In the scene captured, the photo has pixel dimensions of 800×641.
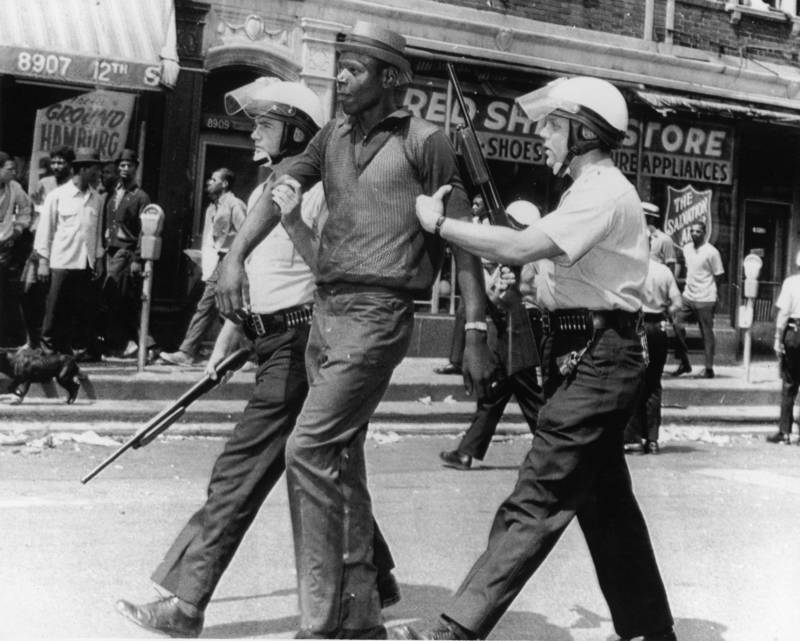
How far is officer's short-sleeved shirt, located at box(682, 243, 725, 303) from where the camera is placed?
17406 millimetres

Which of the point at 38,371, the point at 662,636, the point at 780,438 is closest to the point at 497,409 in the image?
the point at 38,371

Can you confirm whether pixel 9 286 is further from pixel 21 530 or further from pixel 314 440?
pixel 314 440

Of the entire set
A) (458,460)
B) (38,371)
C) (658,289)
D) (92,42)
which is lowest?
(458,460)

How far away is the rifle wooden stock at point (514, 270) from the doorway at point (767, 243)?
646 inches

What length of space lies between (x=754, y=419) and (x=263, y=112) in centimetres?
1013

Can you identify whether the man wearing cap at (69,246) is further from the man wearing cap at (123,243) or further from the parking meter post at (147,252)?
the man wearing cap at (123,243)

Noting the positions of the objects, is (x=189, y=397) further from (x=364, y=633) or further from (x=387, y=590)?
(x=364, y=633)

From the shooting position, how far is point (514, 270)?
5.02 metres

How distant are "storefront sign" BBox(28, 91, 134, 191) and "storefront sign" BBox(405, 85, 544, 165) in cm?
379

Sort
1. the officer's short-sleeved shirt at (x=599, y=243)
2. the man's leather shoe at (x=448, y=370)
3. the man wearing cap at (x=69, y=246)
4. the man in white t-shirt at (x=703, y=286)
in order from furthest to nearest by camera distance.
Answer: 1. the man in white t-shirt at (x=703, y=286)
2. the man's leather shoe at (x=448, y=370)
3. the man wearing cap at (x=69, y=246)
4. the officer's short-sleeved shirt at (x=599, y=243)

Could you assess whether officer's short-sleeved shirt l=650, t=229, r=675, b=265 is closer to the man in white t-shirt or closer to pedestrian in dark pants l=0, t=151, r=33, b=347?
the man in white t-shirt

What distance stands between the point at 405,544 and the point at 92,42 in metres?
9.24

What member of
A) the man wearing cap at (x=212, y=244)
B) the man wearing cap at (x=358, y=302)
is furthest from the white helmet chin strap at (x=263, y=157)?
the man wearing cap at (x=212, y=244)

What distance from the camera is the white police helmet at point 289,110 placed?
16.9 ft
